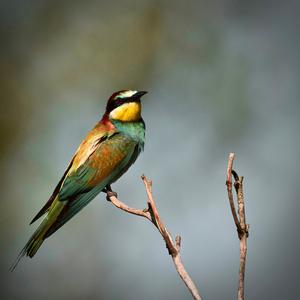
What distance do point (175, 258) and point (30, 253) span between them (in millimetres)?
1535

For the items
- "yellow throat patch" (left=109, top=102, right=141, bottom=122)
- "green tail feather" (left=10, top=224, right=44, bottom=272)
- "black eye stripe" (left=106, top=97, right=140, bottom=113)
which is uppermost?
"black eye stripe" (left=106, top=97, right=140, bottom=113)

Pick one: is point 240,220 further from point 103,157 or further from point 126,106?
point 126,106

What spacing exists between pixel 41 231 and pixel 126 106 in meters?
1.17

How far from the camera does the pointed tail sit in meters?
3.03

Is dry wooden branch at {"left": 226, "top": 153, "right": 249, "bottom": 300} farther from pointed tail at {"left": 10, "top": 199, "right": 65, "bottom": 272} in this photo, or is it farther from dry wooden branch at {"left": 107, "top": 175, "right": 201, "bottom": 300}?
pointed tail at {"left": 10, "top": 199, "right": 65, "bottom": 272}

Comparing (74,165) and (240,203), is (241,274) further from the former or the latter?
(74,165)

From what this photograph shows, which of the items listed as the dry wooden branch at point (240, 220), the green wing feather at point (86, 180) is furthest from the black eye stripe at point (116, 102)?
the dry wooden branch at point (240, 220)

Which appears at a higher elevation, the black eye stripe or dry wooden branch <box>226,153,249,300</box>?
the black eye stripe

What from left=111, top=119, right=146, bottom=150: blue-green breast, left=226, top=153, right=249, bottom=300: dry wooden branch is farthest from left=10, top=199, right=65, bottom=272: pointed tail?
left=226, top=153, right=249, bottom=300: dry wooden branch

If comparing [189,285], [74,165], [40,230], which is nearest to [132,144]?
[74,165]

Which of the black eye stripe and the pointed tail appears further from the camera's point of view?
the black eye stripe

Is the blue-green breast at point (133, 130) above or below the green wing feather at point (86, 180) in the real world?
above

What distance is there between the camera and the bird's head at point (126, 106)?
13.0ft

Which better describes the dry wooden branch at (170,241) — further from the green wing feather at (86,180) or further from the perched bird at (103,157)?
the perched bird at (103,157)
